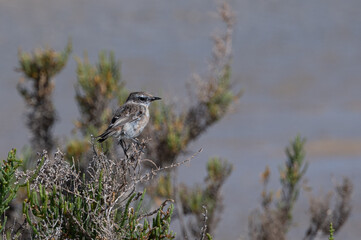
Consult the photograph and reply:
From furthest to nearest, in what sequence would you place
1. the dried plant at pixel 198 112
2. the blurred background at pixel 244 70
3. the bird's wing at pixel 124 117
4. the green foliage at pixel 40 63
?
the blurred background at pixel 244 70, the green foliage at pixel 40 63, the dried plant at pixel 198 112, the bird's wing at pixel 124 117

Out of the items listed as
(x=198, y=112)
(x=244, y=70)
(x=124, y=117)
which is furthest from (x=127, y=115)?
(x=244, y=70)

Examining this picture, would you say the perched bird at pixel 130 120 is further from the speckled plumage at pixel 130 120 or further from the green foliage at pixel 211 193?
the green foliage at pixel 211 193

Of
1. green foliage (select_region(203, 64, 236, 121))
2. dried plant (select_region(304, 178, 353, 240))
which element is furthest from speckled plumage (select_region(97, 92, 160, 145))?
dried plant (select_region(304, 178, 353, 240))

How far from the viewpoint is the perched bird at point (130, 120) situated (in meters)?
7.02

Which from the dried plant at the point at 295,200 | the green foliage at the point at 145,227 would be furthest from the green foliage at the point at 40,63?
the green foliage at the point at 145,227

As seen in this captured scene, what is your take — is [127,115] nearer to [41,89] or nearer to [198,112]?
[198,112]

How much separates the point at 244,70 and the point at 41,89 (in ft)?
37.3

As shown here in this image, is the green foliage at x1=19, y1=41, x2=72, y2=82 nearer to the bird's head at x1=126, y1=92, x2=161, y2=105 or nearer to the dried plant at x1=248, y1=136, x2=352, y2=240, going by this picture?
the bird's head at x1=126, y1=92, x2=161, y2=105

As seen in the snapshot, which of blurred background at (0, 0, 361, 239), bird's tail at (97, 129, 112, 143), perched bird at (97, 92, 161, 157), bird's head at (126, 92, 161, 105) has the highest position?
blurred background at (0, 0, 361, 239)

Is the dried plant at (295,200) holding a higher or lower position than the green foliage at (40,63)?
lower

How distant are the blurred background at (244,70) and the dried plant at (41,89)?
3.62 metres

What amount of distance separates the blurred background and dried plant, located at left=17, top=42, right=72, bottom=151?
3620mm

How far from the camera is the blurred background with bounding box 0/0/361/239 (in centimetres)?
1487

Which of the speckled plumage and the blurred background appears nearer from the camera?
the speckled plumage
